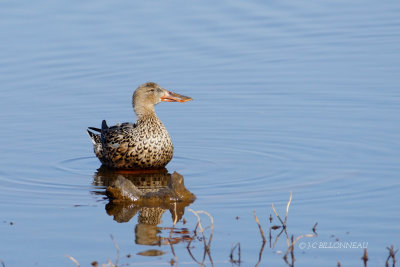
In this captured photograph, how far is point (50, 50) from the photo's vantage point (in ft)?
54.6

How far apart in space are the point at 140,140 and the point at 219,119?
196cm

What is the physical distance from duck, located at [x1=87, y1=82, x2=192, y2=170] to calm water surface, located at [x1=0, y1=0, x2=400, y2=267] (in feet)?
0.86

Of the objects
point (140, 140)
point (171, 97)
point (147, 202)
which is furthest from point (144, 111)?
point (147, 202)

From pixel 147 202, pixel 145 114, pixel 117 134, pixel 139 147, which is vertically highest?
pixel 145 114

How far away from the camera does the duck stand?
11312 millimetres

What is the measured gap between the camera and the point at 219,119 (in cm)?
1308

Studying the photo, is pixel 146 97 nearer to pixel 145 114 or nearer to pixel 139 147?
pixel 145 114

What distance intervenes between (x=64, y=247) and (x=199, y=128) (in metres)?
5.01

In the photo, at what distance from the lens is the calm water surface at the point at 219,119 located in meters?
8.33

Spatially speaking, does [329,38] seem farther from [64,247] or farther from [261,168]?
[64,247]

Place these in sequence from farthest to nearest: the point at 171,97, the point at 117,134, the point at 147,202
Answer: the point at 171,97
the point at 117,134
the point at 147,202

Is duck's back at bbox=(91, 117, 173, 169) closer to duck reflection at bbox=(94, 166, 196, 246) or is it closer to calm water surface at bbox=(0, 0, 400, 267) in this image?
calm water surface at bbox=(0, 0, 400, 267)

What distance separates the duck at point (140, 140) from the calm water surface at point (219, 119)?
0.86 feet

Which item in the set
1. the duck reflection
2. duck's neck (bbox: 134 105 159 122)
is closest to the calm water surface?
the duck reflection
